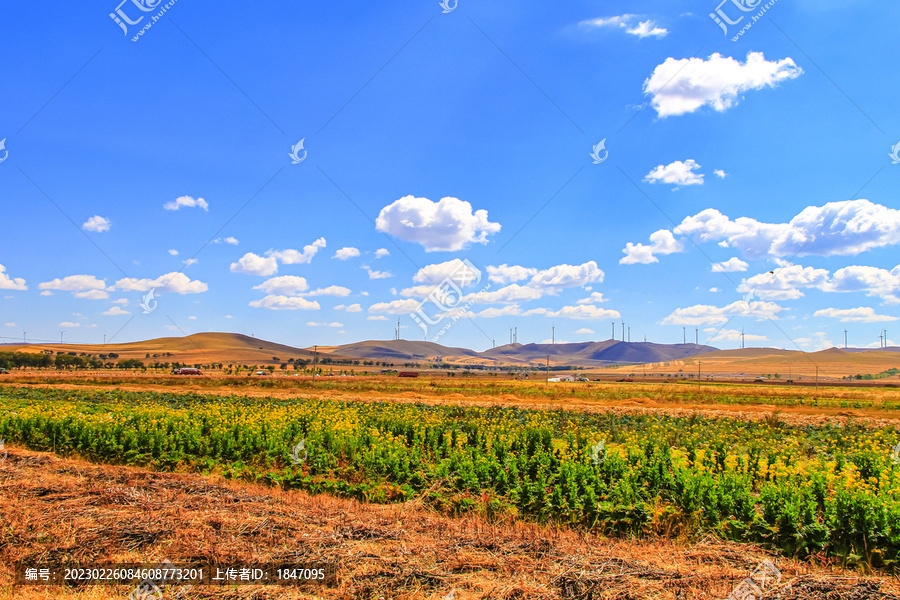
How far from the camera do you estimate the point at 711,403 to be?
47.2m

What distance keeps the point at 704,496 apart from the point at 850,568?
1901 millimetres

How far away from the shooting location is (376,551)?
633cm

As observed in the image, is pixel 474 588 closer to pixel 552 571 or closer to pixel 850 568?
pixel 552 571

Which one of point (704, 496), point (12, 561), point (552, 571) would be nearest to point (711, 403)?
point (704, 496)
